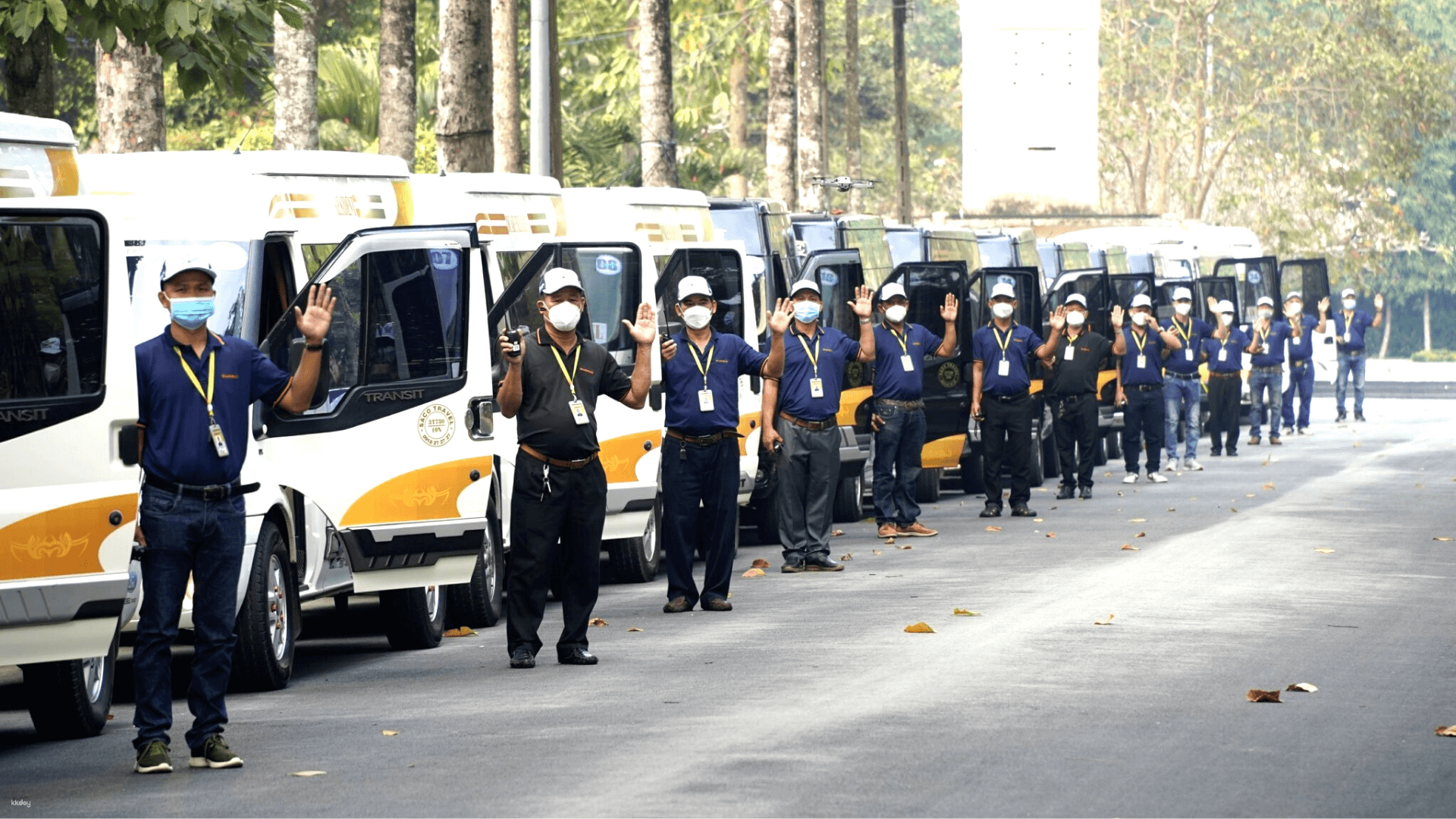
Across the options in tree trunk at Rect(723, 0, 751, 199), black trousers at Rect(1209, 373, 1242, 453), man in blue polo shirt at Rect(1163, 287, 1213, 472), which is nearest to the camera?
man in blue polo shirt at Rect(1163, 287, 1213, 472)

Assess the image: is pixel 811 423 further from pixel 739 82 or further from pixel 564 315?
pixel 739 82

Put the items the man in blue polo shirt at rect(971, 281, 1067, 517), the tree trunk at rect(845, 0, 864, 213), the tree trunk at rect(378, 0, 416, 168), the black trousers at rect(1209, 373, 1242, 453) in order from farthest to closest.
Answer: the tree trunk at rect(845, 0, 864, 213), the black trousers at rect(1209, 373, 1242, 453), the tree trunk at rect(378, 0, 416, 168), the man in blue polo shirt at rect(971, 281, 1067, 517)

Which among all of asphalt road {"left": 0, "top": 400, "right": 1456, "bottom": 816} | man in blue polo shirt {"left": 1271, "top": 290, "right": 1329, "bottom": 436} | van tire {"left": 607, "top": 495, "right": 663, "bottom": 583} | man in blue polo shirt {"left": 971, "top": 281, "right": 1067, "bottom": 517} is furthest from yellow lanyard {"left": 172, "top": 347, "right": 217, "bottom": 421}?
man in blue polo shirt {"left": 1271, "top": 290, "right": 1329, "bottom": 436}

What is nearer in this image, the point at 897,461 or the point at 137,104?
the point at 137,104

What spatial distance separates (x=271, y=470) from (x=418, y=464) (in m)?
0.84

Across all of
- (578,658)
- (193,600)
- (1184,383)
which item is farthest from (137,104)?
(1184,383)

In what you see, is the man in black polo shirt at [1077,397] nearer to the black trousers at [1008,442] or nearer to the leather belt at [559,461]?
the black trousers at [1008,442]

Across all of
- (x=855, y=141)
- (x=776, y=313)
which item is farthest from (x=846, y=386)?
(x=855, y=141)

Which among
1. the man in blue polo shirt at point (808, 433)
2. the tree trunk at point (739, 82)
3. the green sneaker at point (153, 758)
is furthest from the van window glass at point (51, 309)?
the tree trunk at point (739, 82)

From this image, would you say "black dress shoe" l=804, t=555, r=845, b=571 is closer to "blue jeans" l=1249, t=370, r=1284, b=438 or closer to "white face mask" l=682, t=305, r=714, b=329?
"white face mask" l=682, t=305, r=714, b=329

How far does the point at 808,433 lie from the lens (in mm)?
16656

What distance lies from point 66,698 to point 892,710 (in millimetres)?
3298

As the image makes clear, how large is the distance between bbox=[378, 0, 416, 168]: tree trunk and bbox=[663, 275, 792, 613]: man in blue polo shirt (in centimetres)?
967

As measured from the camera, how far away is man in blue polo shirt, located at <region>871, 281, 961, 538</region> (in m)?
19.8
